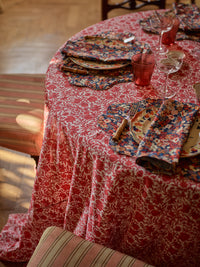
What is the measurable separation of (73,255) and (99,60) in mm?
755

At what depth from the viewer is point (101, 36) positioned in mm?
1507

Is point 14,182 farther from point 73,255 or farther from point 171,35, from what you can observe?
point 171,35

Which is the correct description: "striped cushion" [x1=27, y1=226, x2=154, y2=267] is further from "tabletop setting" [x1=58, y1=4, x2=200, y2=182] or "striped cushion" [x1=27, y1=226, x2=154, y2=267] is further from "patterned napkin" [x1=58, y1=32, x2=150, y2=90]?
"patterned napkin" [x1=58, y1=32, x2=150, y2=90]

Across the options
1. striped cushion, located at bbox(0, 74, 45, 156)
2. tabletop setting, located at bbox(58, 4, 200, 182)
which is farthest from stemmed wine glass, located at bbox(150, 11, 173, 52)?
striped cushion, located at bbox(0, 74, 45, 156)

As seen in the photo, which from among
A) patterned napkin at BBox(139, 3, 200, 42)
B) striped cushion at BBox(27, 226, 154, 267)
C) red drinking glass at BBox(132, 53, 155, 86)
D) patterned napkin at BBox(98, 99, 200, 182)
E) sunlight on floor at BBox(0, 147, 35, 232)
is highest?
patterned napkin at BBox(139, 3, 200, 42)

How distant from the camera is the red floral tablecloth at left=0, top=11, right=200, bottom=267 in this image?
917 millimetres

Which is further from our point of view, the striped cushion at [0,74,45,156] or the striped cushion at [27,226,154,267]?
the striped cushion at [0,74,45,156]

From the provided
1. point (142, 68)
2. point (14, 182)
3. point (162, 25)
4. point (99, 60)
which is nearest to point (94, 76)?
point (99, 60)

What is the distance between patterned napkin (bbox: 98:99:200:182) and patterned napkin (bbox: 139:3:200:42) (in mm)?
581

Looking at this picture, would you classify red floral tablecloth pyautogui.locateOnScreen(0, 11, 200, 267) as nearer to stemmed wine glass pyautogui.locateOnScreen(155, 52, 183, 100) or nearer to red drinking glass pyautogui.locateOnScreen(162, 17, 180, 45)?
stemmed wine glass pyautogui.locateOnScreen(155, 52, 183, 100)

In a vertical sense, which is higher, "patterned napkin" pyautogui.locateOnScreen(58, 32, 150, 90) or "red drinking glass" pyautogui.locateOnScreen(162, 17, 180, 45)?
"red drinking glass" pyautogui.locateOnScreen(162, 17, 180, 45)

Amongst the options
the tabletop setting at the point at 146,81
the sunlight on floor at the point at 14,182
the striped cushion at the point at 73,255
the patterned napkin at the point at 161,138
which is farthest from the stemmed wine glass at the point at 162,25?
the sunlight on floor at the point at 14,182

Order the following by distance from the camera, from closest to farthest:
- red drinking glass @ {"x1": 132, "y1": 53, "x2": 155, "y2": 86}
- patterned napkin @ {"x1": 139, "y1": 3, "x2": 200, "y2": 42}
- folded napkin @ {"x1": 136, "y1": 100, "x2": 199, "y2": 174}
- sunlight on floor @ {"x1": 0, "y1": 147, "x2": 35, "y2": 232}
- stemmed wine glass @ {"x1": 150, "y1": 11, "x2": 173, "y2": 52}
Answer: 1. folded napkin @ {"x1": 136, "y1": 100, "x2": 199, "y2": 174}
2. red drinking glass @ {"x1": 132, "y1": 53, "x2": 155, "y2": 86}
3. stemmed wine glass @ {"x1": 150, "y1": 11, "x2": 173, "y2": 52}
4. patterned napkin @ {"x1": 139, "y1": 3, "x2": 200, "y2": 42}
5. sunlight on floor @ {"x1": 0, "y1": 147, "x2": 35, "y2": 232}

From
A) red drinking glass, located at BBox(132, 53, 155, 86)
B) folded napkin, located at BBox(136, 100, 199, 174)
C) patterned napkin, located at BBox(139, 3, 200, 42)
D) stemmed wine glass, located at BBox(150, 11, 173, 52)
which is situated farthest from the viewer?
patterned napkin, located at BBox(139, 3, 200, 42)
